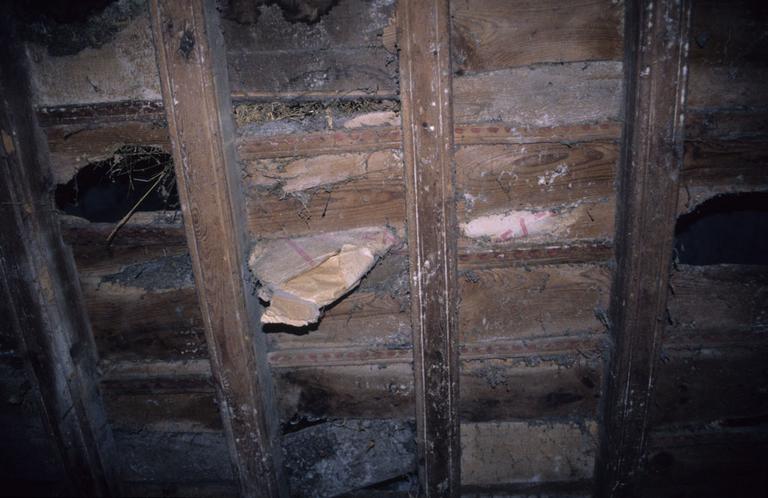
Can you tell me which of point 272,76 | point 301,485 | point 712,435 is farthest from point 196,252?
point 712,435

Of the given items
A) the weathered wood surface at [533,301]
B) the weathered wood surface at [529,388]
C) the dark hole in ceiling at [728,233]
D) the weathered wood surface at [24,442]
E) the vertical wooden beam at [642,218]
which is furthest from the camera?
the dark hole in ceiling at [728,233]

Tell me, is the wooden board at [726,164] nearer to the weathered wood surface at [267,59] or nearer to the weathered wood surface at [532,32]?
the weathered wood surface at [532,32]

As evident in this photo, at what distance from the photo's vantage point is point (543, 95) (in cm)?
169

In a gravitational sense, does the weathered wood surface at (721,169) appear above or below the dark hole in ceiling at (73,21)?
below

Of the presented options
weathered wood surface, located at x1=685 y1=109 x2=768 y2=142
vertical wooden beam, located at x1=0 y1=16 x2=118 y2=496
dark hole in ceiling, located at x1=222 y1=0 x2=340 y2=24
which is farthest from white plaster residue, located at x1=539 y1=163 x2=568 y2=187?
vertical wooden beam, located at x1=0 y1=16 x2=118 y2=496

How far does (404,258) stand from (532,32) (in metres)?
1.02

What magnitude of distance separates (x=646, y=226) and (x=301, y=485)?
2010mm

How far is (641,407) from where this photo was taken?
76.5 inches

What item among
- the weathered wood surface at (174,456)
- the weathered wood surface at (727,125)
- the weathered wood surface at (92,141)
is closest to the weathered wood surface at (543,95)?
the weathered wood surface at (727,125)

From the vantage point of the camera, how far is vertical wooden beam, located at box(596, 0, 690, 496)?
61.6 inches

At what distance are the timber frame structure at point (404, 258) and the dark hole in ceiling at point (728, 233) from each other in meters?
1.38

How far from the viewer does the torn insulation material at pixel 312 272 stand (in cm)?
175

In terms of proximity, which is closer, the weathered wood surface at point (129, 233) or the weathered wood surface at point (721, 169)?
the weathered wood surface at point (721, 169)

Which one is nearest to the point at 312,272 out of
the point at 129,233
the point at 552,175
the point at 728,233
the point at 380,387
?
the point at 380,387
